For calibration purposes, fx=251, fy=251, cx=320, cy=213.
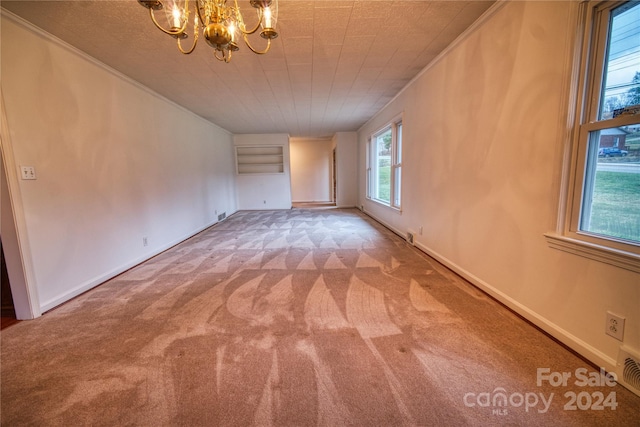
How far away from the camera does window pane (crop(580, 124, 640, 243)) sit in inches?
51.0

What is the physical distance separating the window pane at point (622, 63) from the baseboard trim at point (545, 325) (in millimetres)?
1305

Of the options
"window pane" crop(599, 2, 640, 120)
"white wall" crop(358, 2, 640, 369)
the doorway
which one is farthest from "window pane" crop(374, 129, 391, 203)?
the doorway

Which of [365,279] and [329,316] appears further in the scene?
[365,279]

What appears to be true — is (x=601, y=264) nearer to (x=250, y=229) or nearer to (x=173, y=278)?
(x=173, y=278)

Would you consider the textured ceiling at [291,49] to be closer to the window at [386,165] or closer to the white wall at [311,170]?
the window at [386,165]

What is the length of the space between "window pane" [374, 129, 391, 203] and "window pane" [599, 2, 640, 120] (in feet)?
12.9

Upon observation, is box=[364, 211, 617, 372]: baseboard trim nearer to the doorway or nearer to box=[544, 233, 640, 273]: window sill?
box=[544, 233, 640, 273]: window sill

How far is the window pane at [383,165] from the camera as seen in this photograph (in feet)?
18.0

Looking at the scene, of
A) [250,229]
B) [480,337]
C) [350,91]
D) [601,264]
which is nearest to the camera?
[601,264]

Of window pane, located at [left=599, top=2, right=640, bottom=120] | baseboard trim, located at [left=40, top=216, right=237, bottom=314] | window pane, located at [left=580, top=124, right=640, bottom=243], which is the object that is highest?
window pane, located at [left=599, top=2, right=640, bottom=120]

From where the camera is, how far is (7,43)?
194 cm

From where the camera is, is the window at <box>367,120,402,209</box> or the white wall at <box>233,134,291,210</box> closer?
the window at <box>367,120,402,209</box>

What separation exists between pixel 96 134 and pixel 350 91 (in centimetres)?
339

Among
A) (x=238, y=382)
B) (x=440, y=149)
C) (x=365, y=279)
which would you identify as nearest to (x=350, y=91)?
(x=440, y=149)
